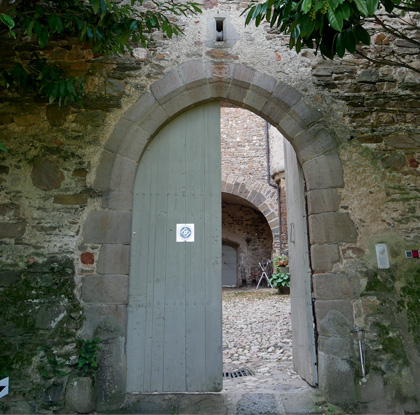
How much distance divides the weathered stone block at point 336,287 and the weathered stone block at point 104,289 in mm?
1569

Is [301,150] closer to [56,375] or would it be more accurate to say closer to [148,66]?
[148,66]

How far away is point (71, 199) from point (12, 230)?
0.52 m

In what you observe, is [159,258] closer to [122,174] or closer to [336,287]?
[122,174]

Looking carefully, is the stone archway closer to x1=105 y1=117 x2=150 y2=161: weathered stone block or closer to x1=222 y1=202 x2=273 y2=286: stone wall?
x1=105 y1=117 x2=150 y2=161: weathered stone block

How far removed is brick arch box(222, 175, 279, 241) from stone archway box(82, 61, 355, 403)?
322 inches

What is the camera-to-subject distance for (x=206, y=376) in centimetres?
289

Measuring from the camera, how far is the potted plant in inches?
362

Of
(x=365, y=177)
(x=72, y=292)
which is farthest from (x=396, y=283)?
(x=72, y=292)

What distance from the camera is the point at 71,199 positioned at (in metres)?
2.93

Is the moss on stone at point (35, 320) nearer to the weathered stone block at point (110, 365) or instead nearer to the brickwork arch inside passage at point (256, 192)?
the weathered stone block at point (110, 365)

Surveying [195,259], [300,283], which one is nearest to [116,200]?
[195,259]

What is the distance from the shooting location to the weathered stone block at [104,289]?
2.78 m

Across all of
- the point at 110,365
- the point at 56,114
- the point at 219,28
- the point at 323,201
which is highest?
the point at 219,28

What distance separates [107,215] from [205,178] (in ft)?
3.00
